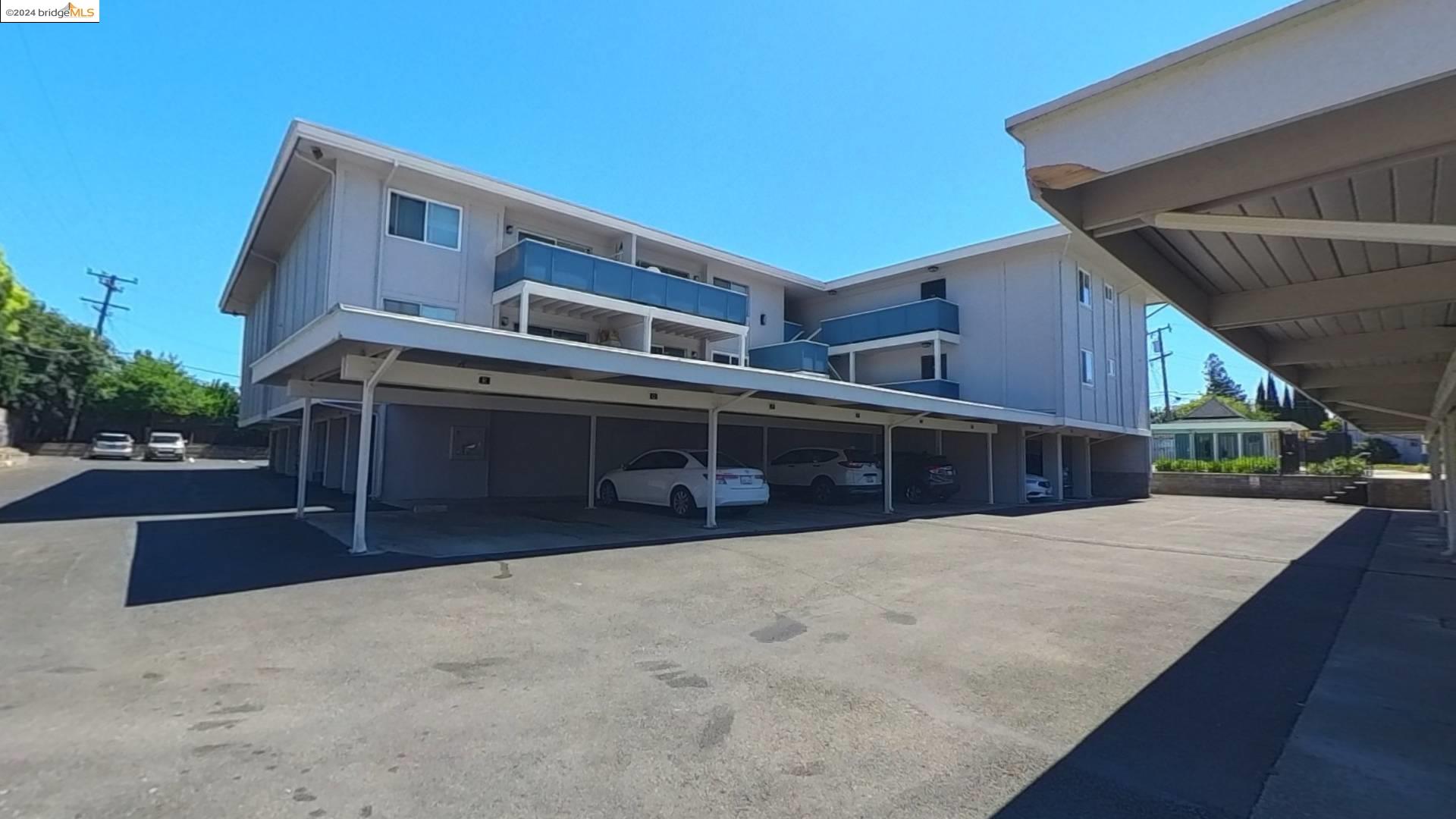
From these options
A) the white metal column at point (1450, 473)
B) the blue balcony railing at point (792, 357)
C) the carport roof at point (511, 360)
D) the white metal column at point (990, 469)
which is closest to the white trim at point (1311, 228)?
the carport roof at point (511, 360)

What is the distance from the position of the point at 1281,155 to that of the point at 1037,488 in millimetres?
21057

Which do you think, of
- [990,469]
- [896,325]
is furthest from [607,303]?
[990,469]

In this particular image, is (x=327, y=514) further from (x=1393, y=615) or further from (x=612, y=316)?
(x=1393, y=615)

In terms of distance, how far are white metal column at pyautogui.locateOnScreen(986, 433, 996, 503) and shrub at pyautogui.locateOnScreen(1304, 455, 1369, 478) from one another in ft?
47.1

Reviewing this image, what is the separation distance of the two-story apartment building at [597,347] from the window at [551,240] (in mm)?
65

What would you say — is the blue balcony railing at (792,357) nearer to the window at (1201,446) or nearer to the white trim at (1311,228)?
the white trim at (1311,228)

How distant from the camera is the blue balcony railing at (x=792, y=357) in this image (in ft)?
75.3

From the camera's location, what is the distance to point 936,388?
23.1m

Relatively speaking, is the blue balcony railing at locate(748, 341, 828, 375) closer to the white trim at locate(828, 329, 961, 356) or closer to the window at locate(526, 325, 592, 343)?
the white trim at locate(828, 329, 961, 356)

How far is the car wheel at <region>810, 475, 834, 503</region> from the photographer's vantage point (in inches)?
727

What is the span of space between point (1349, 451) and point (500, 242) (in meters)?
39.9

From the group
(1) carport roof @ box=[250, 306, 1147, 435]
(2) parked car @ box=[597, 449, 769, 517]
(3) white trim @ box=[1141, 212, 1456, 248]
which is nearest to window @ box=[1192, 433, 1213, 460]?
(1) carport roof @ box=[250, 306, 1147, 435]

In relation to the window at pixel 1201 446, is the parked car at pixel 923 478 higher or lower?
lower

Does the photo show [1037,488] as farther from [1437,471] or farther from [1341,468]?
[1341,468]
